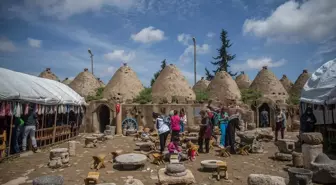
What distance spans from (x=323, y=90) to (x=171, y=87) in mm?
10099

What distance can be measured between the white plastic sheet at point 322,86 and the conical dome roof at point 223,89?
8.03 meters

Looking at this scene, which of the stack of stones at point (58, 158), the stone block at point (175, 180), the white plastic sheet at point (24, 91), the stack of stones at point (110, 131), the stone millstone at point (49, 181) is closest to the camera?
the stone millstone at point (49, 181)

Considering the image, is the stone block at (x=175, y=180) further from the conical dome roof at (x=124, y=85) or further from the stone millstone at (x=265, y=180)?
the conical dome roof at (x=124, y=85)

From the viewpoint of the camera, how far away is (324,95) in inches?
317

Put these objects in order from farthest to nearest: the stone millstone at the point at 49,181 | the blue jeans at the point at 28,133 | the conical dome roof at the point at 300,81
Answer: the conical dome roof at the point at 300,81
the blue jeans at the point at 28,133
the stone millstone at the point at 49,181

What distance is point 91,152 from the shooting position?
8781mm

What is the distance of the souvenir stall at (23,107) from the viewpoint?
7.59 meters

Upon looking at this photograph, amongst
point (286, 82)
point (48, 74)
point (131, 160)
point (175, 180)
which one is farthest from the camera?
point (286, 82)

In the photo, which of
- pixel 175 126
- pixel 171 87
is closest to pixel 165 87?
pixel 171 87

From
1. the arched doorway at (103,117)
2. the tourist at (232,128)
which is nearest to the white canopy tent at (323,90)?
the tourist at (232,128)

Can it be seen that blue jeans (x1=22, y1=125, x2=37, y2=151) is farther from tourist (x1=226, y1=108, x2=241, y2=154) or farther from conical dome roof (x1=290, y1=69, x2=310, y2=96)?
conical dome roof (x1=290, y1=69, x2=310, y2=96)

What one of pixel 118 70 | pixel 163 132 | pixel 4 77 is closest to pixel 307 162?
pixel 163 132

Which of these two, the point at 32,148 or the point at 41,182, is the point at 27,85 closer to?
the point at 32,148

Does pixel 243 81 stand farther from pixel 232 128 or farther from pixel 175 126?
pixel 175 126
